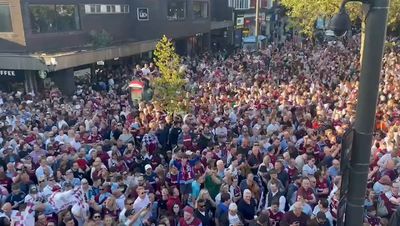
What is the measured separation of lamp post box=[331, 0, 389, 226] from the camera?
3498mm

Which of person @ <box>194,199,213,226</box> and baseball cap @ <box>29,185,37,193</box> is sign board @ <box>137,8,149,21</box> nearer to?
baseball cap @ <box>29,185,37,193</box>

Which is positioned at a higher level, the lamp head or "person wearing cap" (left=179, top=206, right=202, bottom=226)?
the lamp head

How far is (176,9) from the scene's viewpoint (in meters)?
34.5

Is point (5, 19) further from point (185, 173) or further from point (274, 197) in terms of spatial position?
point (274, 197)

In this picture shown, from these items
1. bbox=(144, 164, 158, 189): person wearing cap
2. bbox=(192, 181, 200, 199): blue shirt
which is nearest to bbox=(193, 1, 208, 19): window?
bbox=(144, 164, 158, 189): person wearing cap

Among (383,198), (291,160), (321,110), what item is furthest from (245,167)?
(321,110)

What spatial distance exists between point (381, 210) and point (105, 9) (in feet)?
83.6

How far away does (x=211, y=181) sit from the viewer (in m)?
8.51

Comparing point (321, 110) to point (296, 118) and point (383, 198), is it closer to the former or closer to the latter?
point (296, 118)

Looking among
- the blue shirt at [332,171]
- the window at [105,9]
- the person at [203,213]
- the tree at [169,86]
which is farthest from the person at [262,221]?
the window at [105,9]

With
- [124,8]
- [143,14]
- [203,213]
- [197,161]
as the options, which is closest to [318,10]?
[143,14]

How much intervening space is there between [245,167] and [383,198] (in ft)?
8.80

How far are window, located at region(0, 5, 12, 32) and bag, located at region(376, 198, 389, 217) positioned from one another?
20849 mm

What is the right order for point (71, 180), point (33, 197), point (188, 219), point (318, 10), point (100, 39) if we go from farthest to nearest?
point (318, 10) → point (100, 39) → point (71, 180) → point (33, 197) → point (188, 219)
